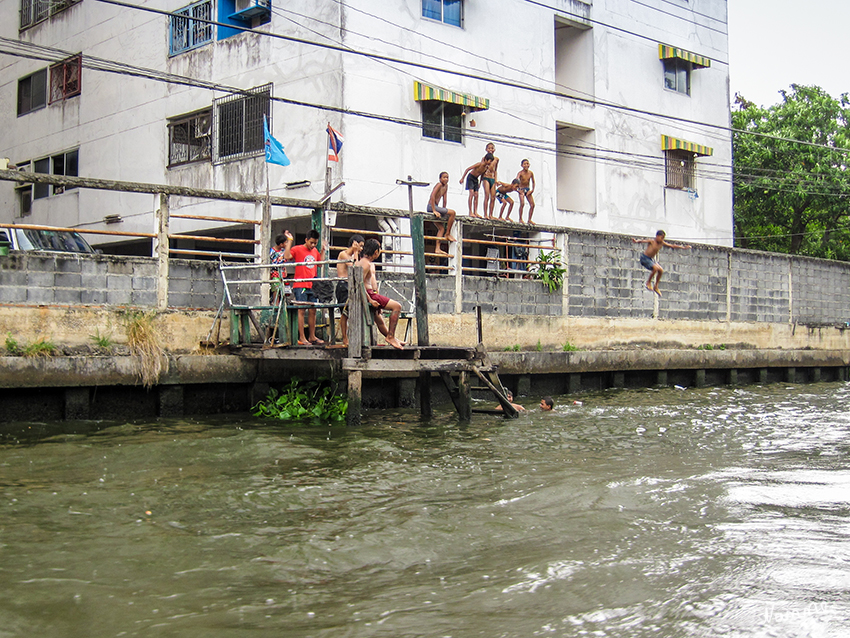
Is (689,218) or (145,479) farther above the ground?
(689,218)

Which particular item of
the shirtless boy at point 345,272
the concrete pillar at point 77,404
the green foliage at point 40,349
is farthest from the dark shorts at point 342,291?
the green foliage at point 40,349

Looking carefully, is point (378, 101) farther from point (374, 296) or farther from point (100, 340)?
point (100, 340)

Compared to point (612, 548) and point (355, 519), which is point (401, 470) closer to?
point (355, 519)

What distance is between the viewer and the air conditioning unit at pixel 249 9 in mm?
18719

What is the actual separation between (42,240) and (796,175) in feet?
88.6

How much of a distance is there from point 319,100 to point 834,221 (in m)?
23.4

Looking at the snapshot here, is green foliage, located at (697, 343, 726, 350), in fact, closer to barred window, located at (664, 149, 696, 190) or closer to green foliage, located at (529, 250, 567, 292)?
green foliage, located at (529, 250, 567, 292)

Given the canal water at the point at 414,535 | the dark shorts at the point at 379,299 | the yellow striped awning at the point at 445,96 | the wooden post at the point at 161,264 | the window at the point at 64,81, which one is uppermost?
the window at the point at 64,81

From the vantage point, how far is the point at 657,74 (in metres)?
25.0

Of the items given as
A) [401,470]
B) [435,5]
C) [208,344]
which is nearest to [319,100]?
[435,5]

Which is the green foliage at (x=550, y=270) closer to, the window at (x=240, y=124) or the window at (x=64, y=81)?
Answer: the window at (x=240, y=124)

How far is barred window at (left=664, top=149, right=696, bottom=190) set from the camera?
25.2 m

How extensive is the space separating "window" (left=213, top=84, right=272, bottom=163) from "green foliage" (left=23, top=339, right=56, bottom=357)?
9.87 meters

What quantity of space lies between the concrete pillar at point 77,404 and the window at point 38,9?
682 inches
